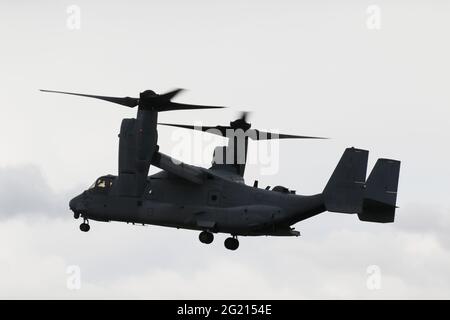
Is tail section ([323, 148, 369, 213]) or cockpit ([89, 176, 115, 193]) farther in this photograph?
cockpit ([89, 176, 115, 193])

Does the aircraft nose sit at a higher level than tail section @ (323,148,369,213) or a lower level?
lower

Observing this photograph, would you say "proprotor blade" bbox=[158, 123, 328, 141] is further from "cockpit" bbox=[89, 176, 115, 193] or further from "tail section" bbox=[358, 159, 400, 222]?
"tail section" bbox=[358, 159, 400, 222]

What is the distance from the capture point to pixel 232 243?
74.6 m

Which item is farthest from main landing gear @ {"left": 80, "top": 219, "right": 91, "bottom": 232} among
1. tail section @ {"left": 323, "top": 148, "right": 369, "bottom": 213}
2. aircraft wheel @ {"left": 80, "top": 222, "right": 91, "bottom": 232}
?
tail section @ {"left": 323, "top": 148, "right": 369, "bottom": 213}

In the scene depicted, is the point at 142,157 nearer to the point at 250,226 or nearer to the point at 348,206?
the point at 250,226

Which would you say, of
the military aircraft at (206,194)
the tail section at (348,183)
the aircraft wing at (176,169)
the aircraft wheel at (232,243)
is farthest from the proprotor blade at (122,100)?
the tail section at (348,183)

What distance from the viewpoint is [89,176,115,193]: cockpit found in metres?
76.8

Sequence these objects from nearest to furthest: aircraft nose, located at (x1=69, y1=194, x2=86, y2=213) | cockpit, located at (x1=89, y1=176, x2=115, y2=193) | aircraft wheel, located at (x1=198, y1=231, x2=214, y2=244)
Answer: aircraft wheel, located at (x1=198, y1=231, x2=214, y2=244), cockpit, located at (x1=89, y1=176, x2=115, y2=193), aircraft nose, located at (x1=69, y1=194, x2=86, y2=213)

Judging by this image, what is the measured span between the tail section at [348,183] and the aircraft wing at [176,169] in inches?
291

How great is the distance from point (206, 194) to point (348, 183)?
26.5 feet

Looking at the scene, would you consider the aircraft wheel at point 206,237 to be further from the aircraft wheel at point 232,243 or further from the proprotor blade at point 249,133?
the proprotor blade at point 249,133

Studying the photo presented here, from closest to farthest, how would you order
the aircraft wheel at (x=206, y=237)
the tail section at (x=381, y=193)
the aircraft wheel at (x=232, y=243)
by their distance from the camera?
the tail section at (x=381, y=193) < the aircraft wheel at (x=206, y=237) < the aircraft wheel at (x=232, y=243)

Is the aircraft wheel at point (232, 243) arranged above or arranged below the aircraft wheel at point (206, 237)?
below

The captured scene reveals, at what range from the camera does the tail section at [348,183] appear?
229ft
